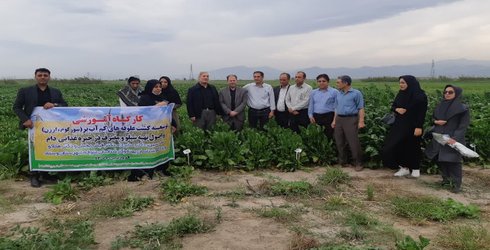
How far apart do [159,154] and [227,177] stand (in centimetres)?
125

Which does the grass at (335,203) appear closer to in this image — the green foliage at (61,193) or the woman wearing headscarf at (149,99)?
the woman wearing headscarf at (149,99)

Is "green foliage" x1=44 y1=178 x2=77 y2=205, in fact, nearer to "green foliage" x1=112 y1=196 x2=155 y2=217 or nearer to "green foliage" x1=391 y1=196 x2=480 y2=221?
"green foliage" x1=112 y1=196 x2=155 y2=217

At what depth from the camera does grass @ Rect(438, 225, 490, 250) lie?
4309mm

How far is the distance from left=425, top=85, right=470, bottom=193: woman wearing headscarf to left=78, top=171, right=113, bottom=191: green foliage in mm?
5269

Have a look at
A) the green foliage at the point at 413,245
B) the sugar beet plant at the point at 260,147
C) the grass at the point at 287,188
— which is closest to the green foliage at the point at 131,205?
the grass at the point at 287,188

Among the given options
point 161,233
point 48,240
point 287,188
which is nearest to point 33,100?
point 48,240

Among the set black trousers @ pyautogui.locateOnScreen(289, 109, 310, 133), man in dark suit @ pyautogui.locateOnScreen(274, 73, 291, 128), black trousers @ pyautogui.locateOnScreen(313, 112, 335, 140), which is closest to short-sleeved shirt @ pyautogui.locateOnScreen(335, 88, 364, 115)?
black trousers @ pyautogui.locateOnScreen(313, 112, 335, 140)

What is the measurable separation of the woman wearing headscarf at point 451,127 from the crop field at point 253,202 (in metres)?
0.39

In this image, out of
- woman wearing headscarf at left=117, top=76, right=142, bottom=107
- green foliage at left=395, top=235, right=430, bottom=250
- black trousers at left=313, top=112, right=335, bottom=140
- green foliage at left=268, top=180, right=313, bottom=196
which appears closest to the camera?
green foliage at left=395, top=235, right=430, bottom=250

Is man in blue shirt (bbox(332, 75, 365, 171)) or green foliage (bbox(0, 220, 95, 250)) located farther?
man in blue shirt (bbox(332, 75, 365, 171))

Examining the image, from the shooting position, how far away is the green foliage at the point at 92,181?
6.68 metres

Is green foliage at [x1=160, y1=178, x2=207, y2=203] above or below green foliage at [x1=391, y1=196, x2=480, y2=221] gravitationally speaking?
above

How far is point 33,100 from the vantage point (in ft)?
22.5

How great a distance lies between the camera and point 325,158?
27.3ft
